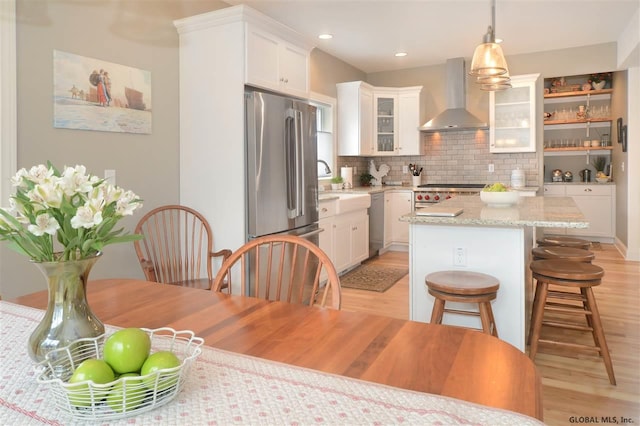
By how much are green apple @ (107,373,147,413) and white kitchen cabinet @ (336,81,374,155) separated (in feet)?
18.1

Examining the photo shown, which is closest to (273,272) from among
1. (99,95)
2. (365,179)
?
(99,95)

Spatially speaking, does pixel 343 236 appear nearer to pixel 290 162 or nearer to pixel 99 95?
pixel 290 162

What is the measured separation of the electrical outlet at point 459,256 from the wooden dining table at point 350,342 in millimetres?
1538

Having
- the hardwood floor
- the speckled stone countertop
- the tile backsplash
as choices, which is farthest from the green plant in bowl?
the speckled stone countertop

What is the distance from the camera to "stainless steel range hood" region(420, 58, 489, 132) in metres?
6.06

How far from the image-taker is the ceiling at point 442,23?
4191 mm

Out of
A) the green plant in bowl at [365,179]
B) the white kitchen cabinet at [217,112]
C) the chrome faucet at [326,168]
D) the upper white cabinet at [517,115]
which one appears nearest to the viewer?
the white kitchen cabinet at [217,112]

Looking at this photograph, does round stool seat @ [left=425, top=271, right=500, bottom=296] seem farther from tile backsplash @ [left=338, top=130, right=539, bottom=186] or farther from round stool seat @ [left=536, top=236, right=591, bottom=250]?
tile backsplash @ [left=338, top=130, right=539, bottom=186]

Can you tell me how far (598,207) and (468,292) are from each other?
18.9ft

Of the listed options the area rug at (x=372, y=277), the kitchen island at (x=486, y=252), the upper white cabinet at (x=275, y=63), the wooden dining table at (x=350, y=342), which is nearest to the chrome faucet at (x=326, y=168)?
the area rug at (x=372, y=277)

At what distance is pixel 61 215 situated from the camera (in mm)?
860

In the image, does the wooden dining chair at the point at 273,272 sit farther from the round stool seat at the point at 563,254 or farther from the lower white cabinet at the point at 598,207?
the lower white cabinet at the point at 598,207

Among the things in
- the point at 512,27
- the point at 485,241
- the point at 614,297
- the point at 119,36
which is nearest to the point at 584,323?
the point at 614,297

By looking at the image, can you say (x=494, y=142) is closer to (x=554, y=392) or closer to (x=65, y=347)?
(x=554, y=392)
